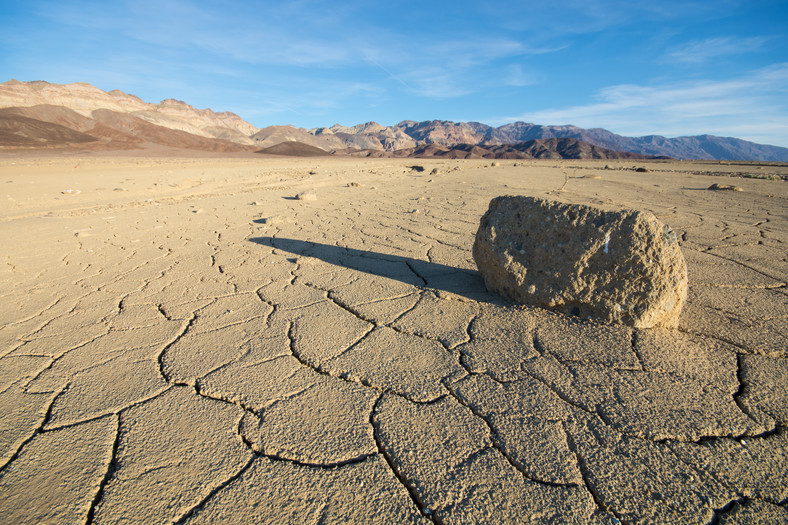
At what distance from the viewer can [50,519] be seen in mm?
990

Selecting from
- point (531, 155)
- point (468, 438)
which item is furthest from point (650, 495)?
point (531, 155)

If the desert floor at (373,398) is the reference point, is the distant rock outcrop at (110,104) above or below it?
above

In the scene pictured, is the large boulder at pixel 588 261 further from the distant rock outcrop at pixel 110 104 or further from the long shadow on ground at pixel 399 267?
the distant rock outcrop at pixel 110 104

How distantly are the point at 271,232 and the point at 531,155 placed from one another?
53.9 meters

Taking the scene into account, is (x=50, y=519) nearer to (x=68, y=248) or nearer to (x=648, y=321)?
(x=648, y=321)

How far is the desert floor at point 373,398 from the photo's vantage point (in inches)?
40.9

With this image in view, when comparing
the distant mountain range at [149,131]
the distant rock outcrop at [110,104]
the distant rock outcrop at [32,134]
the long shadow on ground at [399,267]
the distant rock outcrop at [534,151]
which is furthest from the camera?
the distant rock outcrop at [534,151]

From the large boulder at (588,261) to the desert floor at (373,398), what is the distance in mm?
106

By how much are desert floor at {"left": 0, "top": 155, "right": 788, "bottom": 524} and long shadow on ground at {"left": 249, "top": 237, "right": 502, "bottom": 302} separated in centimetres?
2

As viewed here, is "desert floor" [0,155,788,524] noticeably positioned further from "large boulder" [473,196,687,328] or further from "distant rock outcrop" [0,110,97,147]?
"distant rock outcrop" [0,110,97,147]

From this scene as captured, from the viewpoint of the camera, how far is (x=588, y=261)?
1.92 meters

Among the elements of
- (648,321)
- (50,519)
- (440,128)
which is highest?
(440,128)

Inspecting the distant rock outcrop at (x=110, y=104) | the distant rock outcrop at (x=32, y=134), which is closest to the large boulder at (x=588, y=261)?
the distant rock outcrop at (x=32, y=134)

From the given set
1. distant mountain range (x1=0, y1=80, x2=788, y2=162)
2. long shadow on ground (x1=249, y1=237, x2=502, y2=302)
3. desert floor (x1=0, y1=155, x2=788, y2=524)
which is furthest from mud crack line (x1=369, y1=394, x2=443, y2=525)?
distant mountain range (x1=0, y1=80, x2=788, y2=162)
